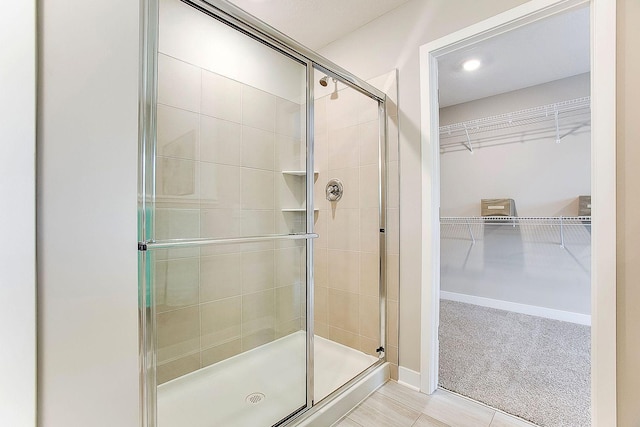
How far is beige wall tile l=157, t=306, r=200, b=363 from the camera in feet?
5.18

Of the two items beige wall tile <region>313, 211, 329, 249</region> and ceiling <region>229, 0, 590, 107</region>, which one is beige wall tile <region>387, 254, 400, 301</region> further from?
ceiling <region>229, 0, 590, 107</region>

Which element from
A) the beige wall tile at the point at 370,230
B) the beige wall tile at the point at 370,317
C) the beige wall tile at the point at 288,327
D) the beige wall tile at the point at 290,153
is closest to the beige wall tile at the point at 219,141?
the beige wall tile at the point at 290,153

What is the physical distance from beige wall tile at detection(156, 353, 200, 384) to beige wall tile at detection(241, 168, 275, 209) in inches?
37.0

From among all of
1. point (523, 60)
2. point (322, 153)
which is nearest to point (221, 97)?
point (322, 153)

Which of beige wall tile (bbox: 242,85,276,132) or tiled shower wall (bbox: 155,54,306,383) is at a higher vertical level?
Result: beige wall tile (bbox: 242,85,276,132)

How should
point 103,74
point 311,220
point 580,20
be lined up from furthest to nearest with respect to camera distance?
point 580,20 → point 311,220 → point 103,74

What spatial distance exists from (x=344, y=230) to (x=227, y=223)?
893mm

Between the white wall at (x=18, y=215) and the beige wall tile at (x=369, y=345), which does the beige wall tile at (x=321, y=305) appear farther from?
the white wall at (x=18, y=215)

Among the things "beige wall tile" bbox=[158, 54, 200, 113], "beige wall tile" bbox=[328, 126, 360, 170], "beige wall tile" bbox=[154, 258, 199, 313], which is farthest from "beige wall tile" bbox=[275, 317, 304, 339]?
"beige wall tile" bbox=[158, 54, 200, 113]

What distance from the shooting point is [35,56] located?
1.85ft

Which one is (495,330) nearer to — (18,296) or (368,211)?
(368,211)

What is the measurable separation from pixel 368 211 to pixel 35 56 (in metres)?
1.78

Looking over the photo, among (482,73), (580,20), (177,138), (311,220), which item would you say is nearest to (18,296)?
(311,220)

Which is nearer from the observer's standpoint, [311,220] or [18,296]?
[18,296]
